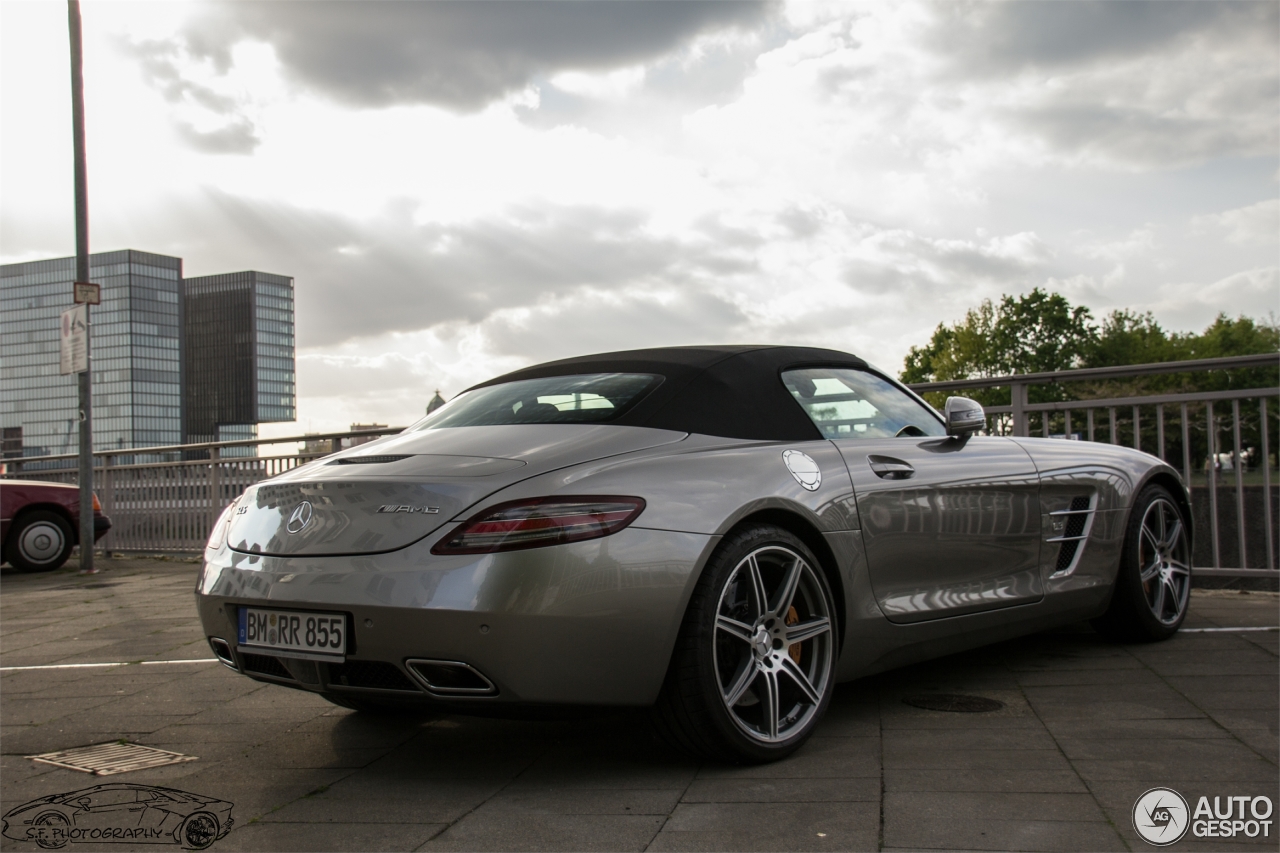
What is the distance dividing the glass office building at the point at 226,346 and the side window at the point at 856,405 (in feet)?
426

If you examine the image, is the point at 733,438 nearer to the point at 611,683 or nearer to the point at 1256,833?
the point at 611,683

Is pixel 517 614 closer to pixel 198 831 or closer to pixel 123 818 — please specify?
pixel 198 831

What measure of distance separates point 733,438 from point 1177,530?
3.03 metres

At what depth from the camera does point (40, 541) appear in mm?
11891

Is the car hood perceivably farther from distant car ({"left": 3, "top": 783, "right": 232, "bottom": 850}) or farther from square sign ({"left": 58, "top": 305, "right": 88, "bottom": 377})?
square sign ({"left": 58, "top": 305, "right": 88, "bottom": 377})

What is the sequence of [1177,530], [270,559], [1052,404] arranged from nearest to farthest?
[270,559] < [1177,530] < [1052,404]

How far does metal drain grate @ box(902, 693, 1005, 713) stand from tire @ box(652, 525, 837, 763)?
2.31ft

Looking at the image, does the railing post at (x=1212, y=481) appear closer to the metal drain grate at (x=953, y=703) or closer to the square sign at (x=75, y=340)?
the metal drain grate at (x=953, y=703)

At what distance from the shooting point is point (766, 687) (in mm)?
3404

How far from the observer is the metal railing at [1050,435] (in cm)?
686

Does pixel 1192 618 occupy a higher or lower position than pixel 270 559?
lower

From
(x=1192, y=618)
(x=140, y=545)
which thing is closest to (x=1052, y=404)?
(x=1192, y=618)

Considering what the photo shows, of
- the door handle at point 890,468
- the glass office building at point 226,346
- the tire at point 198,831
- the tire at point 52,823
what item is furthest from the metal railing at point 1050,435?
the glass office building at point 226,346

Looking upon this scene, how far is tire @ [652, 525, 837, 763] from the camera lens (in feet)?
10.5
